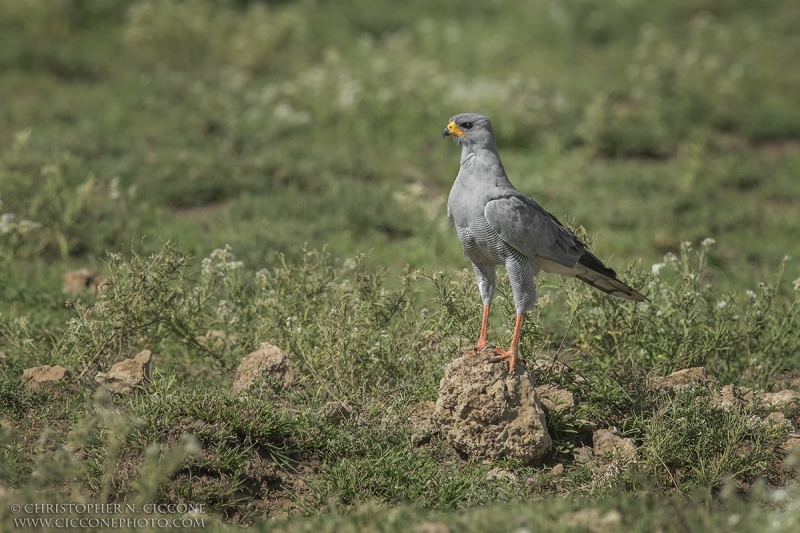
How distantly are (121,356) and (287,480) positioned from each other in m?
1.38

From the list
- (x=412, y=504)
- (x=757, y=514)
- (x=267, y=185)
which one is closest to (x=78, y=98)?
(x=267, y=185)

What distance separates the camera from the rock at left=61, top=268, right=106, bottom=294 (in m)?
6.28

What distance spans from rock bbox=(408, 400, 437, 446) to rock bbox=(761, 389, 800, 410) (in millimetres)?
1846

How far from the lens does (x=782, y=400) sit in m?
5.08

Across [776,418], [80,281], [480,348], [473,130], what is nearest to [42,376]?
[80,281]

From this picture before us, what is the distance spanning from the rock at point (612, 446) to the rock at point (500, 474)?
0.50 metres

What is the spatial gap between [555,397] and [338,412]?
1162 millimetres

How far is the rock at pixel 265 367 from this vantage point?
494cm

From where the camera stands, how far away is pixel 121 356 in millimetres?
5125

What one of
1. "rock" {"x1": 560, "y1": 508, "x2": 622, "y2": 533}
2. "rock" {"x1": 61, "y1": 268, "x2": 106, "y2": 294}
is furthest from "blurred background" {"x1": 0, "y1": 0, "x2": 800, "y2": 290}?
"rock" {"x1": 560, "y1": 508, "x2": 622, "y2": 533}

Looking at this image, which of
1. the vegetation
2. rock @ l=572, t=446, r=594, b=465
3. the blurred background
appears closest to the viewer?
the vegetation

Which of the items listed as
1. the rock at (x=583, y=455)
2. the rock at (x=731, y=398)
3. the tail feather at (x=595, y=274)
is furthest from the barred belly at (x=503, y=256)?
the rock at (x=731, y=398)

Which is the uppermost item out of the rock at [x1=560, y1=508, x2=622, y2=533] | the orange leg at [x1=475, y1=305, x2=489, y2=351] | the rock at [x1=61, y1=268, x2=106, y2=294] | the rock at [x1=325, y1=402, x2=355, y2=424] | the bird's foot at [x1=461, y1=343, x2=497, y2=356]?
the orange leg at [x1=475, y1=305, x2=489, y2=351]

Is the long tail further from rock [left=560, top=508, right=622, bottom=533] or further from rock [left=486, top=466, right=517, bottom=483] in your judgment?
rock [left=560, top=508, right=622, bottom=533]
